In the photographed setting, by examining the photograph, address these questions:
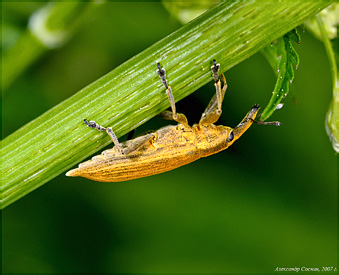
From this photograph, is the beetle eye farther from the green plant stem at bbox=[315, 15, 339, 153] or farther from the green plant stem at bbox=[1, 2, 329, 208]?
the green plant stem at bbox=[1, 2, 329, 208]

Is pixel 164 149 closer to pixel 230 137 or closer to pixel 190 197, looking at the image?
pixel 230 137

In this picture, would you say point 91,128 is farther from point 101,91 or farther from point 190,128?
point 190,128

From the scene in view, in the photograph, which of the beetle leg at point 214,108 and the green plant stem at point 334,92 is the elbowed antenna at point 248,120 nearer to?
the beetle leg at point 214,108

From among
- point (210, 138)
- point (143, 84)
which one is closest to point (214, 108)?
point (210, 138)

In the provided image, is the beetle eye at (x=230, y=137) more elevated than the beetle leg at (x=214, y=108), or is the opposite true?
the beetle leg at (x=214, y=108)

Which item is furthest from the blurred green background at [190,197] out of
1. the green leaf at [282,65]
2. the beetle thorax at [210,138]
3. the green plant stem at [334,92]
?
the green leaf at [282,65]

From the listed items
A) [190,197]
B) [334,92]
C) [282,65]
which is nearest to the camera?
[282,65]
